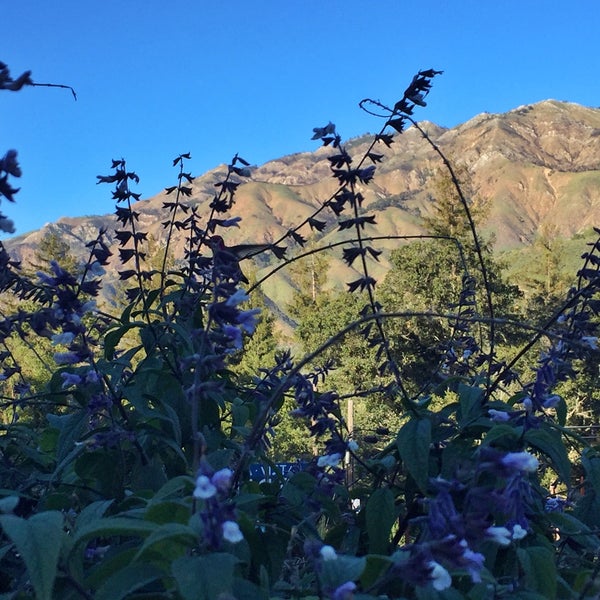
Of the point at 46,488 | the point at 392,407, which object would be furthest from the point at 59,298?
the point at 392,407

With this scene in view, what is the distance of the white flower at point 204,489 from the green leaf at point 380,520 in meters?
0.46

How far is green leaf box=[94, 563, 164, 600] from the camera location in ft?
2.53

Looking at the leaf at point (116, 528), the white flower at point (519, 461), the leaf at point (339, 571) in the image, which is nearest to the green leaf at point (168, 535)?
the leaf at point (116, 528)

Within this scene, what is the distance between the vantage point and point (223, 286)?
1247mm

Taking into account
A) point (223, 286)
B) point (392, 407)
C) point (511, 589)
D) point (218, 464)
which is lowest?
point (511, 589)

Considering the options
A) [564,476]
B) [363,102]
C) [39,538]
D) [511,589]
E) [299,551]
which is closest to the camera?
[39,538]

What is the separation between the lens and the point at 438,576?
78 cm

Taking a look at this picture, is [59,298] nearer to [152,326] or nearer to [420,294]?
[152,326]

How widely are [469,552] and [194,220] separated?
1499 mm

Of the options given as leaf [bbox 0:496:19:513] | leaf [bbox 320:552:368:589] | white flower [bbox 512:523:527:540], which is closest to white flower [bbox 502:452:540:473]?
white flower [bbox 512:523:527:540]

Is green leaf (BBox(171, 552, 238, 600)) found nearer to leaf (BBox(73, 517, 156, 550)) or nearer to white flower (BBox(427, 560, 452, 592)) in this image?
leaf (BBox(73, 517, 156, 550))

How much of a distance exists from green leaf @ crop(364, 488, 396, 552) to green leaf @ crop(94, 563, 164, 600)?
1.54 feet

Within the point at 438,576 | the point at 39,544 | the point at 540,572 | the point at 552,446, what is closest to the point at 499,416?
the point at 552,446

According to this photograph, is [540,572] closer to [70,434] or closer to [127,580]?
[127,580]
